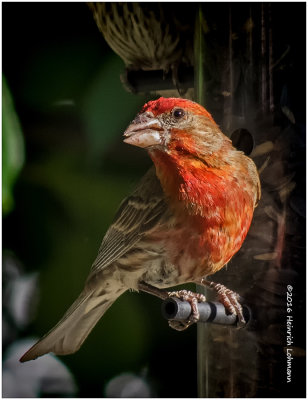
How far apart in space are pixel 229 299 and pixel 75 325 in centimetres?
61

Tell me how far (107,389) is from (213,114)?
3.98 ft

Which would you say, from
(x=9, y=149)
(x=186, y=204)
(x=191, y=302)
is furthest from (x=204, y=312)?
(x=9, y=149)

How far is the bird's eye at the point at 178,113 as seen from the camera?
207 cm

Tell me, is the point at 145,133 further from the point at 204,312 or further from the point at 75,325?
the point at 75,325

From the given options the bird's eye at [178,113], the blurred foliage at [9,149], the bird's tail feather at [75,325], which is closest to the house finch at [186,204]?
the bird's eye at [178,113]

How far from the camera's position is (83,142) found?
267 cm

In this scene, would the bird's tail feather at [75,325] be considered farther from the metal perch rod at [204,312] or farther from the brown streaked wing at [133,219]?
the metal perch rod at [204,312]

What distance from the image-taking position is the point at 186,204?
79.9 inches

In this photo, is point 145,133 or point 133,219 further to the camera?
point 133,219

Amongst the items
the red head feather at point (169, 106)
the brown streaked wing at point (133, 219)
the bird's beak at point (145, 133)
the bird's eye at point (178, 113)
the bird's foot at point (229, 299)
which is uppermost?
the red head feather at point (169, 106)

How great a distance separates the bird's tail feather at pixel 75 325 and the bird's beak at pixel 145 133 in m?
0.56

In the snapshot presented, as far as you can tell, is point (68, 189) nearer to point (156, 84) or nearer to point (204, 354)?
point (156, 84)

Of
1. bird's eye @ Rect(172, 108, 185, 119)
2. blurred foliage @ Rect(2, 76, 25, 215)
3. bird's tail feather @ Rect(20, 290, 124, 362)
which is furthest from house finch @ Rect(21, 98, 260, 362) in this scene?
blurred foliage @ Rect(2, 76, 25, 215)

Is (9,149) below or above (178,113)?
below
